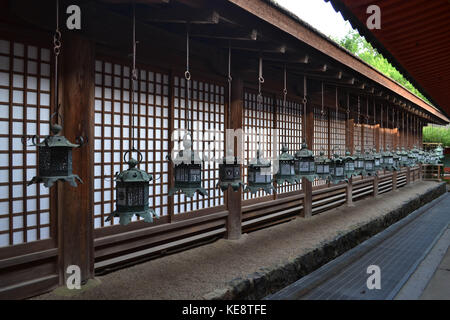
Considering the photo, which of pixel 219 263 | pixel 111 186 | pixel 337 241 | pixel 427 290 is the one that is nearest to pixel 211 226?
pixel 219 263

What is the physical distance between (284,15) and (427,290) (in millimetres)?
5494

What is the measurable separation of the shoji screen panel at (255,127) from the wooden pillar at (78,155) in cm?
409

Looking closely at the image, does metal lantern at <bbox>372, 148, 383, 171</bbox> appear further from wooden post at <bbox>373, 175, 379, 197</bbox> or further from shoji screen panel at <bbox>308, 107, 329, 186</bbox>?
wooden post at <bbox>373, 175, 379, 197</bbox>

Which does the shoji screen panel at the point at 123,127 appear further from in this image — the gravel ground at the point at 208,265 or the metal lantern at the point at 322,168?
the metal lantern at the point at 322,168

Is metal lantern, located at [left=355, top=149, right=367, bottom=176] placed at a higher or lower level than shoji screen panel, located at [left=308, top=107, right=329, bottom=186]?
lower

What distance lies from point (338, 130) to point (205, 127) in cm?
785

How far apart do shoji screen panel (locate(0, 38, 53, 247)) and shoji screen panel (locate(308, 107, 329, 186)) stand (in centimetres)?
871

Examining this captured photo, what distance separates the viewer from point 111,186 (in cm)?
541

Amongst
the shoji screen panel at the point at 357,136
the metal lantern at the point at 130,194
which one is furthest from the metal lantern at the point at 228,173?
the shoji screen panel at the point at 357,136

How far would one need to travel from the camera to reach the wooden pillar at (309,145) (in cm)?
1064

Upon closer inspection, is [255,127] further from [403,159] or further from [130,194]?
[403,159]

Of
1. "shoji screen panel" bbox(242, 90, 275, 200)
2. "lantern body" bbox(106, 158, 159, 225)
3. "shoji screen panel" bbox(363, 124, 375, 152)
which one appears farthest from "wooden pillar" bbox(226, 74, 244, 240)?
"shoji screen panel" bbox(363, 124, 375, 152)

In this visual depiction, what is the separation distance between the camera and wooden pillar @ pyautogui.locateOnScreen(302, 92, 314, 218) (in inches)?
419

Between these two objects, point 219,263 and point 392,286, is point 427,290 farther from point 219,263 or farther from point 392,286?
point 219,263
